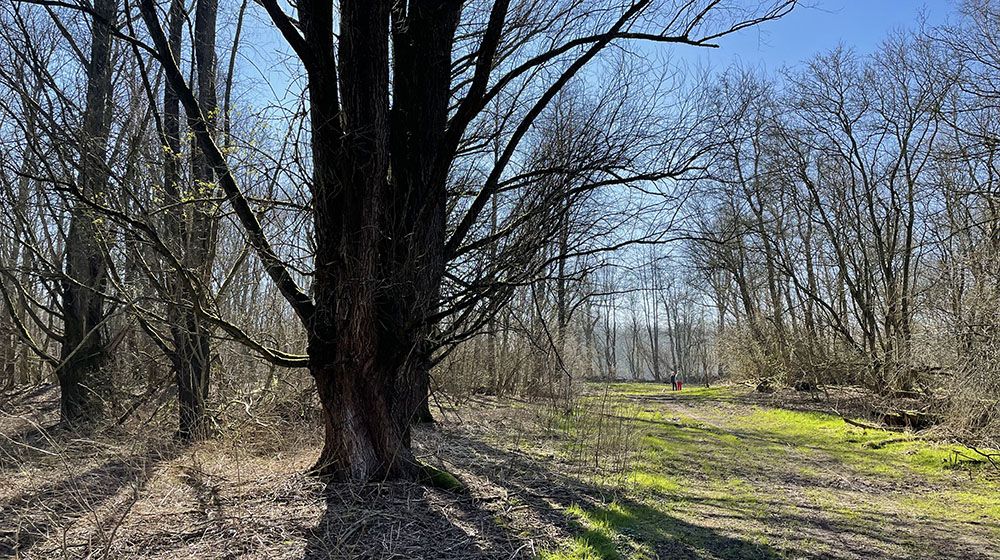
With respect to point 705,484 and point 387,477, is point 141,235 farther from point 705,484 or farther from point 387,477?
point 705,484

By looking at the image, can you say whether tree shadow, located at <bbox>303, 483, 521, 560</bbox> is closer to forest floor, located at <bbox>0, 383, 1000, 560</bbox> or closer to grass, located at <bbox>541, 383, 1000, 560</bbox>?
forest floor, located at <bbox>0, 383, 1000, 560</bbox>

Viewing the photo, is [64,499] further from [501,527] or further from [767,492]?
[767,492]

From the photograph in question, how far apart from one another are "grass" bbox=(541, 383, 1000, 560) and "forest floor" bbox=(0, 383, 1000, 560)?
3 centimetres

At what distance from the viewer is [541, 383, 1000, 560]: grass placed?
4.68 m

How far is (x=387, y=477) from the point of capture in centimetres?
493

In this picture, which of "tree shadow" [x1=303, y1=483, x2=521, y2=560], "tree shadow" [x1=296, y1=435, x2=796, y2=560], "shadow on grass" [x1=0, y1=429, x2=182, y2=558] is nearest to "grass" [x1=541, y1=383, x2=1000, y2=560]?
"tree shadow" [x1=296, y1=435, x2=796, y2=560]

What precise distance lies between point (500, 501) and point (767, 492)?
3243 millimetres

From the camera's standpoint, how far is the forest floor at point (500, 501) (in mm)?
3996

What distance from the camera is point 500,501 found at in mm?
5102

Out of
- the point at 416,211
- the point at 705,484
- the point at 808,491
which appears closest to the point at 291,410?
the point at 416,211

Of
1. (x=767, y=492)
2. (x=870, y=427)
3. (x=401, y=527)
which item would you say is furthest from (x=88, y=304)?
(x=870, y=427)

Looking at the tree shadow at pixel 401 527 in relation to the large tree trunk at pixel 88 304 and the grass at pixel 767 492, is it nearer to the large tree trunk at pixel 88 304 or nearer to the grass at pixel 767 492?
the grass at pixel 767 492

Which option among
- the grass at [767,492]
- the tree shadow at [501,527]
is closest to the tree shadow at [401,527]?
the tree shadow at [501,527]

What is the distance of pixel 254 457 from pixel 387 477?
1.93 metres
